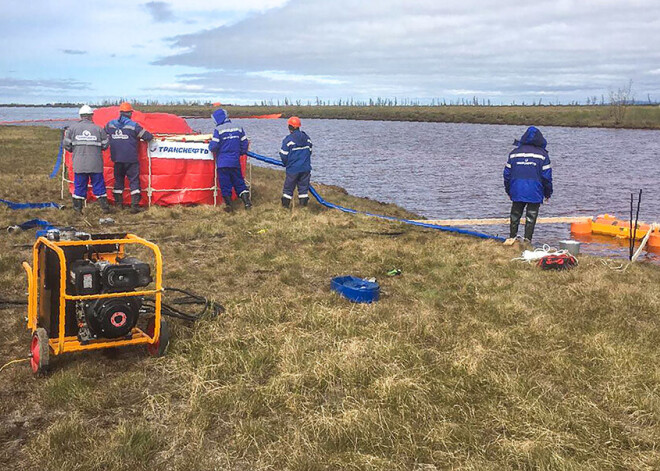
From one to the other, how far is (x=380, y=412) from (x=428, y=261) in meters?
4.89

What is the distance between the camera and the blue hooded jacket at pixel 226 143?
12695mm

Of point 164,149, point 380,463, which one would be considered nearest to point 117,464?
point 380,463

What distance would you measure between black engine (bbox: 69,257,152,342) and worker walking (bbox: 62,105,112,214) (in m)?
7.44

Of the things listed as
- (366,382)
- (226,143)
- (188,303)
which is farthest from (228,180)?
(366,382)

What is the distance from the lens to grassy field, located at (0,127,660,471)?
391 cm

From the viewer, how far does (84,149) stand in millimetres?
11930

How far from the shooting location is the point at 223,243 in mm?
10117

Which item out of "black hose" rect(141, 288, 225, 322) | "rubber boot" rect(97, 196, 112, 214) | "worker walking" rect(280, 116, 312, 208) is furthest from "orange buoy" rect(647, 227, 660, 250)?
"rubber boot" rect(97, 196, 112, 214)

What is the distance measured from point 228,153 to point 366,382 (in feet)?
28.9

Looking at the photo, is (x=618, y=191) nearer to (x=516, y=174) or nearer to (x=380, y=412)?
(x=516, y=174)

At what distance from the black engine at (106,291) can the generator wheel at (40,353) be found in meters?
0.30

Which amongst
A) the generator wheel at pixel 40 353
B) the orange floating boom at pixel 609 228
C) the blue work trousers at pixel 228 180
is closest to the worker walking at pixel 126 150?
the blue work trousers at pixel 228 180

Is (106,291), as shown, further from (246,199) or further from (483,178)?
(483,178)

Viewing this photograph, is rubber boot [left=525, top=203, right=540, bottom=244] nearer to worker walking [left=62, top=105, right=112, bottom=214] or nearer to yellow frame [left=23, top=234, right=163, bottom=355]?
yellow frame [left=23, top=234, right=163, bottom=355]
